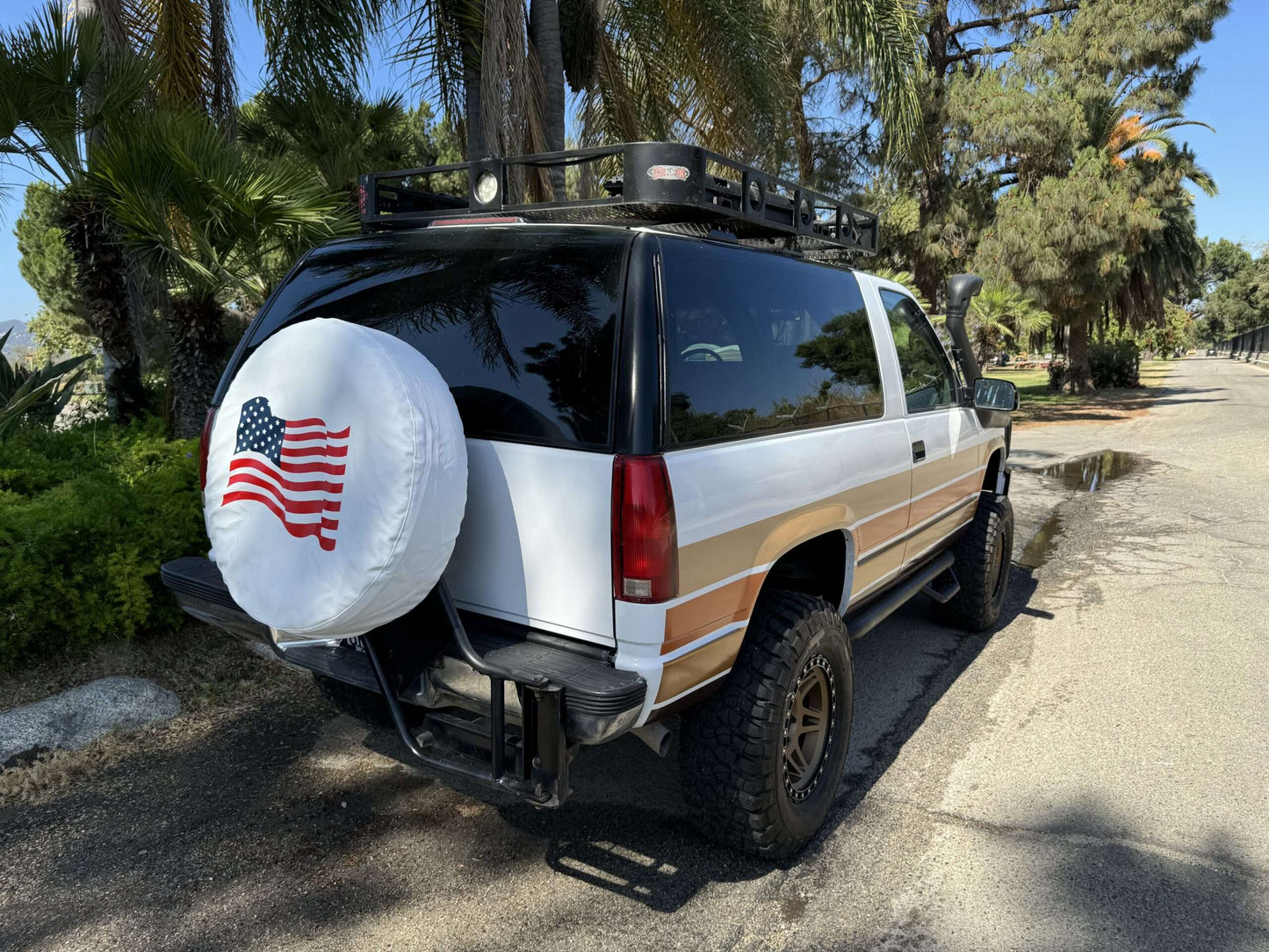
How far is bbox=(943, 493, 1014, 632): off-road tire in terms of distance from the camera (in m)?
5.05

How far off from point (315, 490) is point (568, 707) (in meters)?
0.88

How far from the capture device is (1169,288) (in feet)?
87.8

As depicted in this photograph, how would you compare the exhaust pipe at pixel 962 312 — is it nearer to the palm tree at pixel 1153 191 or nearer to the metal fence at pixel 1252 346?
the palm tree at pixel 1153 191

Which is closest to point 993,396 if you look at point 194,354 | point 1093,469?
point 194,354

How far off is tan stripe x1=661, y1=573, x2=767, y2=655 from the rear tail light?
0.33 ft

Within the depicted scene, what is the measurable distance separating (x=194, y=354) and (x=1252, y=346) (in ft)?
315

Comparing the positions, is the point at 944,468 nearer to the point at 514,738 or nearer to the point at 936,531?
the point at 936,531

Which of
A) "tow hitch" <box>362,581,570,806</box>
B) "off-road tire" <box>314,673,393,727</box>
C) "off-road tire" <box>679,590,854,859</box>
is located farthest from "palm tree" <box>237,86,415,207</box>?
"off-road tire" <box>679,590,854,859</box>

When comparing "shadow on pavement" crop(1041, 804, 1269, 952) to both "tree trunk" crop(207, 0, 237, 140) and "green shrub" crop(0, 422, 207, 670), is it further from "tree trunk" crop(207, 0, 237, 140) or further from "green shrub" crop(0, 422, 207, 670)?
"tree trunk" crop(207, 0, 237, 140)

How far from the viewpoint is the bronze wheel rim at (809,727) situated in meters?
2.94

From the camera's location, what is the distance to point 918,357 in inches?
168

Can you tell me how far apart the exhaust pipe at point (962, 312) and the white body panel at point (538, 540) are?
3.09m

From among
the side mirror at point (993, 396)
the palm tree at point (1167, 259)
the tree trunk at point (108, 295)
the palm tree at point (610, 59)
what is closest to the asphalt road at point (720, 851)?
the side mirror at point (993, 396)

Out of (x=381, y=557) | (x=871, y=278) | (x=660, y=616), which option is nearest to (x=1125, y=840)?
(x=660, y=616)
